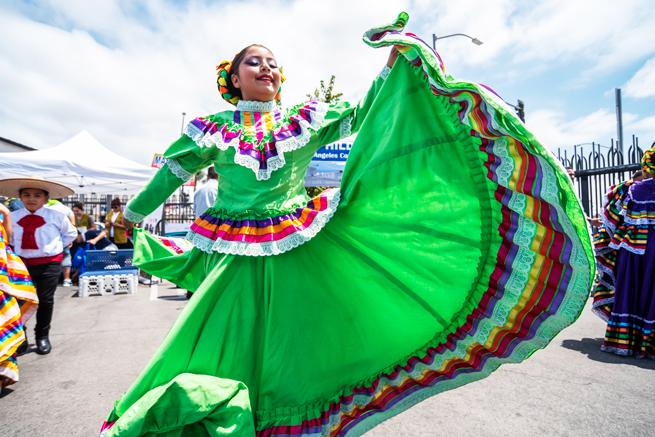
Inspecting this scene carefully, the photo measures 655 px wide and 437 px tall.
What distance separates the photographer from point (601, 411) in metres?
2.55

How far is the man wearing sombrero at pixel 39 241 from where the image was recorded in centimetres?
409

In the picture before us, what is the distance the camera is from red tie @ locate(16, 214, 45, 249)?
4.13 meters

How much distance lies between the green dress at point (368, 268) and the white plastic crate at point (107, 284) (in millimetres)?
6804

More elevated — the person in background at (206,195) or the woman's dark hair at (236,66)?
Result: the woman's dark hair at (236,66)

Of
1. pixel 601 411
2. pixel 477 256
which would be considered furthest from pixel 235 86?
pixel 601 411

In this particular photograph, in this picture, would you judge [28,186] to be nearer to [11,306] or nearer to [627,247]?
[11,306]

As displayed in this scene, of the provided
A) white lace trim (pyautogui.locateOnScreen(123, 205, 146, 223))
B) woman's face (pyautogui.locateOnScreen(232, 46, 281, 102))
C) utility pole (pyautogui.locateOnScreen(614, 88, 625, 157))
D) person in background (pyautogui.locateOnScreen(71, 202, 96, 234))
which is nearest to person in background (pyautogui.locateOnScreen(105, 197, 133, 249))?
person in background (pyautogui.locateOnScreen(71, 202, 96, 234))

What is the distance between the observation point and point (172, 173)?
213cm

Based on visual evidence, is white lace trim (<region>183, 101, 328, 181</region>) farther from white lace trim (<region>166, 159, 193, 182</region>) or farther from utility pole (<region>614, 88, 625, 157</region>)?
utility pole (<region>614, 88, 625, 157</region>)

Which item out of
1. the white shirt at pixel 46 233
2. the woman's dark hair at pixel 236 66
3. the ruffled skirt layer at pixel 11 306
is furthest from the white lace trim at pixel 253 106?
the white shirt at pixel 46 233

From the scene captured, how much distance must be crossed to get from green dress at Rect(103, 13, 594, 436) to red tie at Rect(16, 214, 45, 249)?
294cm

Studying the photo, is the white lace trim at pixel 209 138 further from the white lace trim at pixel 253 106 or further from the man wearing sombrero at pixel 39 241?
the man wearing sombrero at pixel 39 241

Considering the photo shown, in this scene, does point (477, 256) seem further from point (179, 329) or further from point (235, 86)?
point (235, 86)

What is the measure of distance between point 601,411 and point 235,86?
8.93 feet
